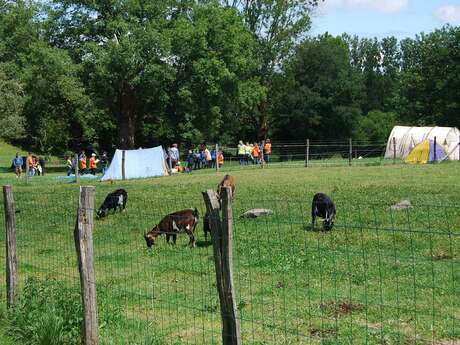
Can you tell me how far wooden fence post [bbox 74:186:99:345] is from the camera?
6234mm

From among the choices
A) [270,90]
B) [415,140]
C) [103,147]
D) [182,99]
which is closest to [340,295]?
[415,140]

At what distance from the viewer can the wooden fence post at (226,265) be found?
4.79 meters

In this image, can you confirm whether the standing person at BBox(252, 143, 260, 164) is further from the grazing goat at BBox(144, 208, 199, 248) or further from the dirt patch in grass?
the dirt patch in grass

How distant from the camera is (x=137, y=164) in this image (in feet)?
103

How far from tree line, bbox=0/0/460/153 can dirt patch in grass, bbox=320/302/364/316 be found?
1474 inches

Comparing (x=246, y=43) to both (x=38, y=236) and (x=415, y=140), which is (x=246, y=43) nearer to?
(x=415, y=140)

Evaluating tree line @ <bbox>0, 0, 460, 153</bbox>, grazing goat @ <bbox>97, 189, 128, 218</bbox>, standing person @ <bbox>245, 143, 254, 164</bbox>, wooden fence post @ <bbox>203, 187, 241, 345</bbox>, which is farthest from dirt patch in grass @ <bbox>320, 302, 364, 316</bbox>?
tree line @ <bbox>0, 0, 460, 153</bbox>

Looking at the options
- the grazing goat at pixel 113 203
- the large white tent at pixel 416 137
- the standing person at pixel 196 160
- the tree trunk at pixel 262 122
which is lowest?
the grazing goat at pixel 113 203

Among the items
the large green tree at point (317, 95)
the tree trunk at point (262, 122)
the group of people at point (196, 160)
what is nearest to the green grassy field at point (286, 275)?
the group of people at point (196, 160)

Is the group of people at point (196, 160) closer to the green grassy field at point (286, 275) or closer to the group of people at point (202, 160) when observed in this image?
the group of people at point (202, 160)

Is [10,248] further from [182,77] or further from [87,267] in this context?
[182,77]

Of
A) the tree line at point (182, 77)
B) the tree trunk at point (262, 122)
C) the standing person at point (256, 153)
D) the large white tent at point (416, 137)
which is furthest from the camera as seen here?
the tree trunk at point (262, 122)

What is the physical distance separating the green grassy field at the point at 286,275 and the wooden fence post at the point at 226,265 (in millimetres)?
1200

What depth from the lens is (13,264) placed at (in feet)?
25.7
